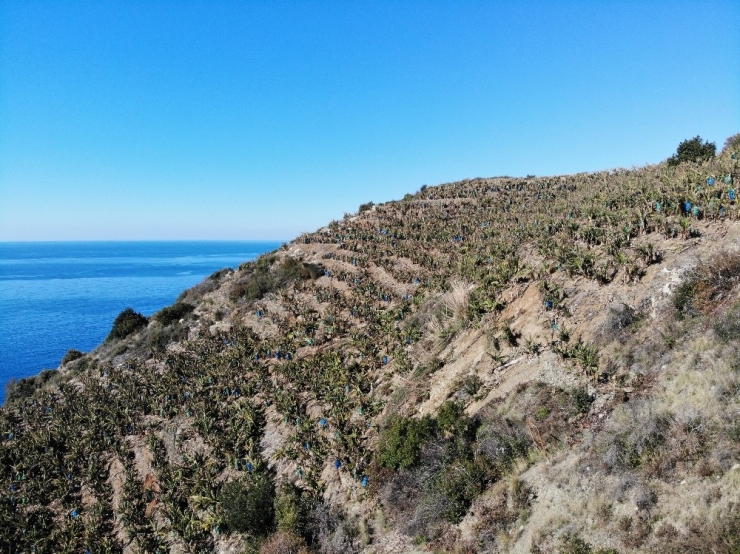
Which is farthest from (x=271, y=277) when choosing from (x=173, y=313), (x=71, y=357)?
(x=71, y=357)

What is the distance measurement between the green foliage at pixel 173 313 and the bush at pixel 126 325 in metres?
2.33

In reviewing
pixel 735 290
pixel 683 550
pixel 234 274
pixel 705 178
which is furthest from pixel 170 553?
pixel 234 274

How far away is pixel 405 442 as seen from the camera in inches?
390

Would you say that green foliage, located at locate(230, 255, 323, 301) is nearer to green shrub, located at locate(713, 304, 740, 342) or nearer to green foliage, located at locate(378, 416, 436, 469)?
green foliage, located at locate(378, 416, 436, 469)

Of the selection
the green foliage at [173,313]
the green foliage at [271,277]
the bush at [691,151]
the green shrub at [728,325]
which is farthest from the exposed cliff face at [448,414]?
the bush at [691,151]

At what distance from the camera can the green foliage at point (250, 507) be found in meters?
10.3

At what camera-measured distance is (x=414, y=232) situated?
29781 mm

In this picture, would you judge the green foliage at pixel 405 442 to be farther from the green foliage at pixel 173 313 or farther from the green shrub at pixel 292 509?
the green foliage at pixel 173 313

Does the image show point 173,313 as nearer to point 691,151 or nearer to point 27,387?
point 27,387

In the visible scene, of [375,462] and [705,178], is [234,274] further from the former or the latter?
[705,178]

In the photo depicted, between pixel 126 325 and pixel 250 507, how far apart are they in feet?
→ 75.7

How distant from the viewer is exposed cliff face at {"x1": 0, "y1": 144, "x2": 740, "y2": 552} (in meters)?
6.48

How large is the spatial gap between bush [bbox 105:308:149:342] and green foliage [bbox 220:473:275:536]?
2119 centimetres

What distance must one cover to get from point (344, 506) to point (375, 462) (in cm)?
128
